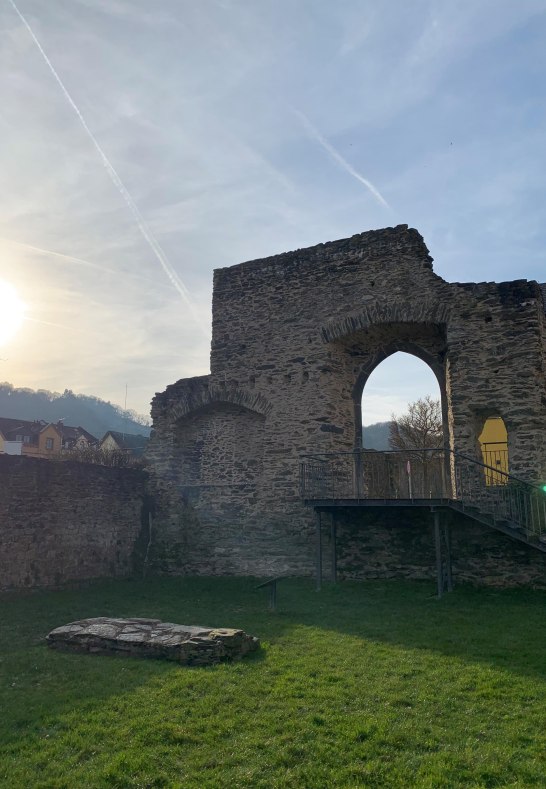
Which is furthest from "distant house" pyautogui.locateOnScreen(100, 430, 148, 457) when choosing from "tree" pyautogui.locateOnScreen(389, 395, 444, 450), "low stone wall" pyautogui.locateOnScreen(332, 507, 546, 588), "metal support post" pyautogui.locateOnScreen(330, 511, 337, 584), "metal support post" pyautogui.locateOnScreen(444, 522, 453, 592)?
"metal support post" pyautogui.locateOnScreen(444, 522, 453, 592)

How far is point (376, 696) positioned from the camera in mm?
5422

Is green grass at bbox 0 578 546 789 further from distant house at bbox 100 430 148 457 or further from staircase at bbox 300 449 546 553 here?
distant house at bbox 100 430 148 457

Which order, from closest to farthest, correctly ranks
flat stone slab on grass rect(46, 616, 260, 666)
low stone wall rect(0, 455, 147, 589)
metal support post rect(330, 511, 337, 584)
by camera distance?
flat stone slab on grass rect(46, 616, 260, 666) < low stone wall rect(0, 455, 147, 589) < metal support post rect(330, 511, 337, 584)

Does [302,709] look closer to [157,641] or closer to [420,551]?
[157,641]

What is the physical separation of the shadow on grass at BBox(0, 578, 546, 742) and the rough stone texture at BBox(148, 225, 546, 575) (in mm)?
1400

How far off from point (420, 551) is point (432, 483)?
63.1 inches

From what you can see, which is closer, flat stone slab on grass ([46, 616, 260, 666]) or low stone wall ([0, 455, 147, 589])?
flat stone slab on grass ([46, 616, 260, 666])

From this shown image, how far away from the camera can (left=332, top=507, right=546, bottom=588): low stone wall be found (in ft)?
34.1

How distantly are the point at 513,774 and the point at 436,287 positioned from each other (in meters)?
9.57

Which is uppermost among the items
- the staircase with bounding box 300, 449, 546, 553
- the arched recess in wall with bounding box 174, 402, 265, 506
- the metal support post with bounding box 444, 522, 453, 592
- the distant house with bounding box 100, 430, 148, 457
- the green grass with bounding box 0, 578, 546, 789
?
the distant house with bounding box 100, 430, 148, 457

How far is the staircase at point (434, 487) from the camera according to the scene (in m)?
9.55

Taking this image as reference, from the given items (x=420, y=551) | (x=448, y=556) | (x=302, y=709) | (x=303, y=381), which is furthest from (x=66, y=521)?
(x=302, y=709)

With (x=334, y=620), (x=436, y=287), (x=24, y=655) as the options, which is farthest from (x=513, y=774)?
(x=436, y=287)

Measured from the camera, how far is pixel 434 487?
1068 cm
